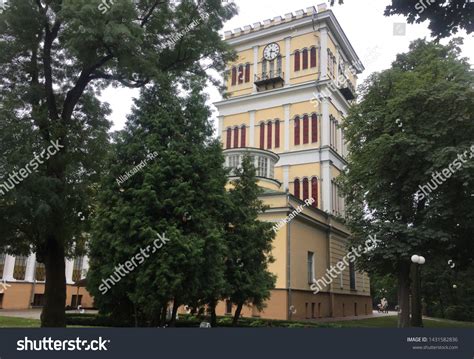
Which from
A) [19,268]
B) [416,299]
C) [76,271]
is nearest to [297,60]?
[416,299]

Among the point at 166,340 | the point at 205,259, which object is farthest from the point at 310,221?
the point at 166,340

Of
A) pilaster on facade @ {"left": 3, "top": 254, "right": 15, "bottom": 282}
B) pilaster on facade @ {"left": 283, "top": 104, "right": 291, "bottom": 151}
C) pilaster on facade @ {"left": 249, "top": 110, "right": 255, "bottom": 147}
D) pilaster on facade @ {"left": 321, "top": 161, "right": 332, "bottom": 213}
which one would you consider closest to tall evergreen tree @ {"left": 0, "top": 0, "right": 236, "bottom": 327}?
pilaster on facade @ {"left": 3, "top": 254, "right": 15, "bottom": 282}

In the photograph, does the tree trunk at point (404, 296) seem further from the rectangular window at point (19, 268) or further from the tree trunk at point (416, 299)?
the rectangular window at point (19, 268)

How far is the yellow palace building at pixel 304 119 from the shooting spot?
3631cm

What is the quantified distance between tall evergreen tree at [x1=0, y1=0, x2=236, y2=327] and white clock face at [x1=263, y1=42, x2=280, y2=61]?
27.7m

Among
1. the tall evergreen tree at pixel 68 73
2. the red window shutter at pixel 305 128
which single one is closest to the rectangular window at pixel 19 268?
the tall evergreen tree at pixel 68 73

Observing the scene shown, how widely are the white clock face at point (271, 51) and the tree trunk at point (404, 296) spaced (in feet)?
92.9

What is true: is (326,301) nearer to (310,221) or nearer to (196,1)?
(310,221)

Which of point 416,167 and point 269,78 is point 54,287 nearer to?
point 416,167

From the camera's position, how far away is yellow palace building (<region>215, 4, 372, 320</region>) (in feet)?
119

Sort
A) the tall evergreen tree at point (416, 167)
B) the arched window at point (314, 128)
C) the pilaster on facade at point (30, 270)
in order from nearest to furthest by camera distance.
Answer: the tall evergreen tree at point (416, 167)
the pilaster on facade at point (30, 270)
the arched window at point (314, 128)

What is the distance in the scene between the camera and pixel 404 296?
77.4 ft

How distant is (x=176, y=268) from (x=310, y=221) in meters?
22.0

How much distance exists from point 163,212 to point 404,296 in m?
15.7
